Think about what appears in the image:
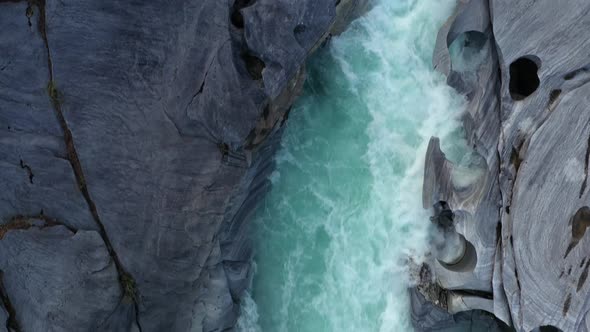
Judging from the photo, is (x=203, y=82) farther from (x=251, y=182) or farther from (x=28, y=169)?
(x=28, y=169)

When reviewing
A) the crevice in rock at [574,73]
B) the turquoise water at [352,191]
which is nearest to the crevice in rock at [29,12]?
the turquoise water at [352,191]

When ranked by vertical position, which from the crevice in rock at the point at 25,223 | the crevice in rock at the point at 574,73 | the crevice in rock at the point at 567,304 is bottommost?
the crevice in rock at the point at 567,304

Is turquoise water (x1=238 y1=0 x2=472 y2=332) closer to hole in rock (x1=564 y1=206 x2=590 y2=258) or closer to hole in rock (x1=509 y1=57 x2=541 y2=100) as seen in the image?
hole in rock (x1=509 y1=57 x2=541 y2=100)

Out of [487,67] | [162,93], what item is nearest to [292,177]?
[162,93]

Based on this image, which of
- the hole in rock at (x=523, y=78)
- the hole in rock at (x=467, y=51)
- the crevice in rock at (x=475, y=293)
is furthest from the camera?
the hole in rock at (x=467, y=51)

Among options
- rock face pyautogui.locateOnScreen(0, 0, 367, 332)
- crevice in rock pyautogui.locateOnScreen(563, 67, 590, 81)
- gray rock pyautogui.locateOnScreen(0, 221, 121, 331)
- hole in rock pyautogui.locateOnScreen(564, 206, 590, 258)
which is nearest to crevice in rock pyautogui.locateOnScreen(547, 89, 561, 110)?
crevice in rock pyautogui.locateOnScreen(563, 67, 590, 81)

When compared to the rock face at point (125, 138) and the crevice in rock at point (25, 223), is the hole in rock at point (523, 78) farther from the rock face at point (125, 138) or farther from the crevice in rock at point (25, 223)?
the crevice in rock at point (25, 223)
